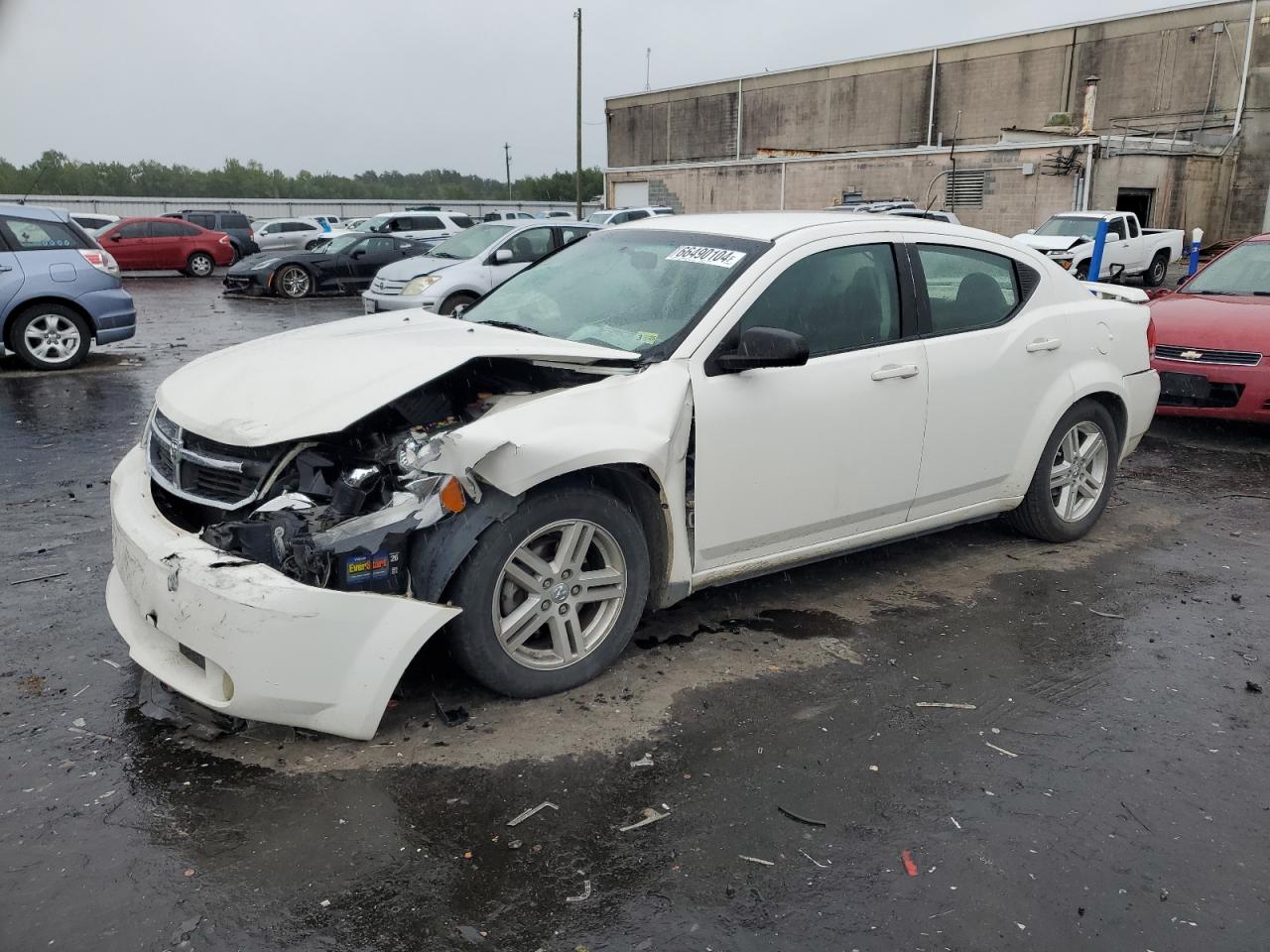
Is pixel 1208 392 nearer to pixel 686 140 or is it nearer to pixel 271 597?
pixel 271 597

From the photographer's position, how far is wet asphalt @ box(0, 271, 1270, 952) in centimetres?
264

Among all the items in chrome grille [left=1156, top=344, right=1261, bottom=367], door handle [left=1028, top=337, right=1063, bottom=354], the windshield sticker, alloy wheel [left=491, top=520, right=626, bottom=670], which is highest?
the windshield sticker

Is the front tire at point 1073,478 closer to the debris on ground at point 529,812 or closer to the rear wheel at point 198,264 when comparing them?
the debris on ground at point 529,812

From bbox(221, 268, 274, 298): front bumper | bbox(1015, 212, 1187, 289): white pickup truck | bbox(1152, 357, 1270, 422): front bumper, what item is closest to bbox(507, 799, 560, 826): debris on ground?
bbox(1152, 357, 1270, 422): front bumper

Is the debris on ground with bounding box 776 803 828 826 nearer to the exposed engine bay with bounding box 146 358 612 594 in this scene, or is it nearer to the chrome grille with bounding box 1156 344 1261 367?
the exposed engine bay with bounding box 146 358 612 594

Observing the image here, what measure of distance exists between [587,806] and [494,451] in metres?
1.17

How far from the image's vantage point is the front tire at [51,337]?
10695 mm

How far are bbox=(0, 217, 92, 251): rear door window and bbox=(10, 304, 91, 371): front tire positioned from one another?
0.63m

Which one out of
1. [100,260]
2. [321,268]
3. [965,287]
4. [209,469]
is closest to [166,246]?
[321,268]

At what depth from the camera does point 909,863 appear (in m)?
2.88

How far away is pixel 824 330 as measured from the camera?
4402mm

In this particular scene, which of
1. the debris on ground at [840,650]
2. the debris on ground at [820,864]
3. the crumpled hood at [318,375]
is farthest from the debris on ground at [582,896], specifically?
the debris on ground at [840,650]

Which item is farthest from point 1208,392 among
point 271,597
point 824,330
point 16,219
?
point 16,219

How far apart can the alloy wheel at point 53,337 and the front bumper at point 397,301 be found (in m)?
3.71
